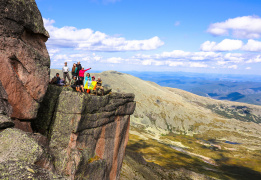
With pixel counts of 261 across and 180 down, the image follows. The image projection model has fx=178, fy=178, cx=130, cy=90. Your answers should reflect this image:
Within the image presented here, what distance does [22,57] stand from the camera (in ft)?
79.4

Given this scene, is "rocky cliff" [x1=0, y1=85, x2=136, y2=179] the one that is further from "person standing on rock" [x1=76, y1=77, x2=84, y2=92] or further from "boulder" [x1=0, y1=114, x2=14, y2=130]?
"person standing on rock" [x1=76, y1=77, x2=84, y2=92]

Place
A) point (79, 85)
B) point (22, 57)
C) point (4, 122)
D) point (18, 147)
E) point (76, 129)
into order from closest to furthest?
1. point (18, 147)
2. point (4, 122)
3. point (22, 57)
4. point (76, 129)
5. point (79, 85)

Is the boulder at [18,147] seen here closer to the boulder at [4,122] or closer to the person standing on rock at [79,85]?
the boulder at [4,122]

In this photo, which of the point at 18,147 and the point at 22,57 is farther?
the point at 22,57

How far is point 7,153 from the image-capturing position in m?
16.8

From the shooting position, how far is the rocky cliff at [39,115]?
18422 mm

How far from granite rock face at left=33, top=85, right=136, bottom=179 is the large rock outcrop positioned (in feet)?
12.0

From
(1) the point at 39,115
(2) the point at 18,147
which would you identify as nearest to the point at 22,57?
(1) the point at 39,115

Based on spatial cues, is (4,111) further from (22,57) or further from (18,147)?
(22,57)

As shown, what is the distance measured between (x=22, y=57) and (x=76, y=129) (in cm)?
1312

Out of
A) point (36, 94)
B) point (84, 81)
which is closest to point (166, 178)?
point (84, 81)

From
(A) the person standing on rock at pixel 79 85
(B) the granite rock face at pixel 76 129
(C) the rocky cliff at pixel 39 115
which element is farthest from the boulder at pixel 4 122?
(A) the person standing on rock at pixel 79 85

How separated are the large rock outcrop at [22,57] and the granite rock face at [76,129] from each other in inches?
144

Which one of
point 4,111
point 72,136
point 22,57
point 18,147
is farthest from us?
point 72,136
